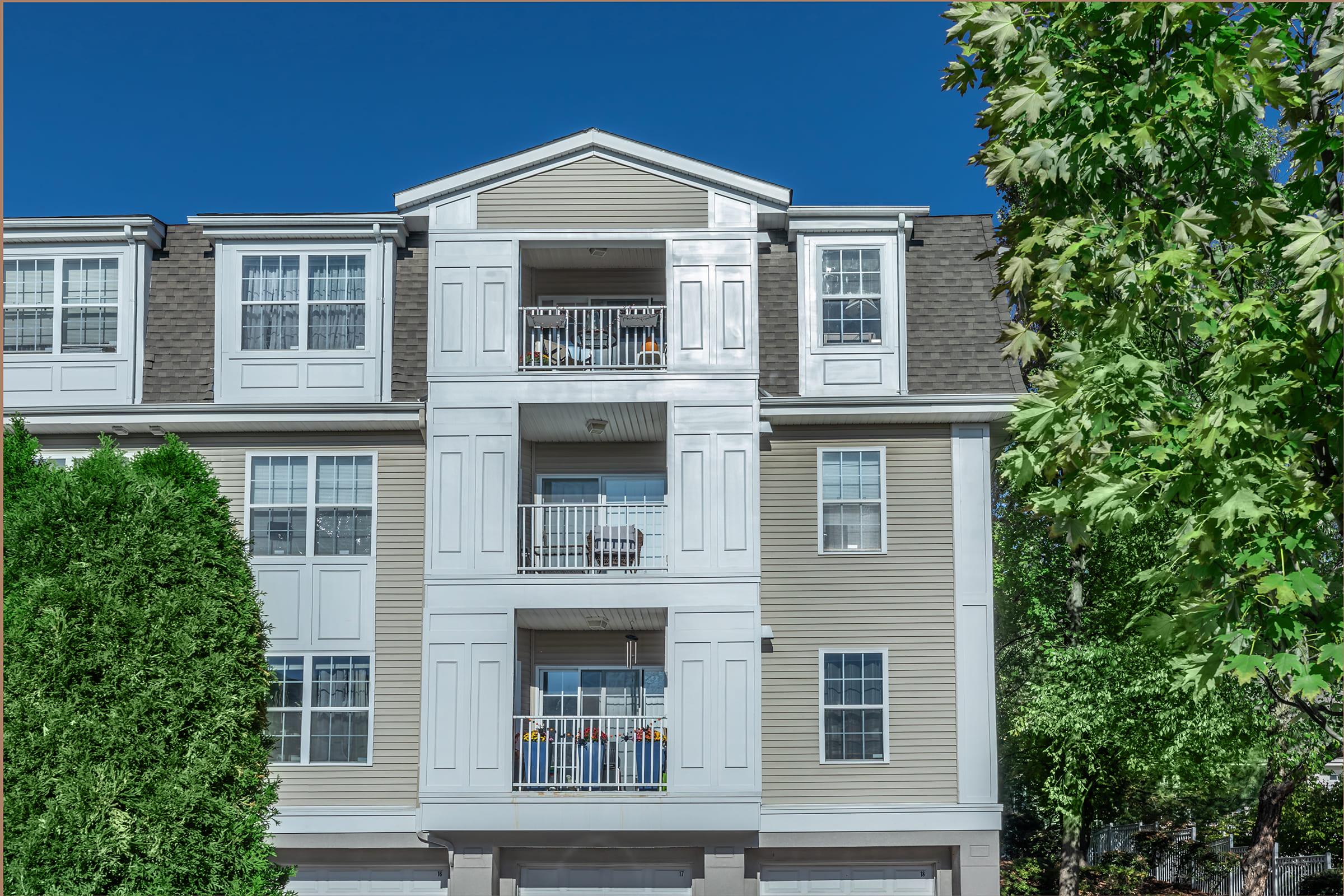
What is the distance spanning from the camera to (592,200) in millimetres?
19250

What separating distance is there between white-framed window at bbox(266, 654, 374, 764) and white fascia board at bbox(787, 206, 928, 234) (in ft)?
29.4

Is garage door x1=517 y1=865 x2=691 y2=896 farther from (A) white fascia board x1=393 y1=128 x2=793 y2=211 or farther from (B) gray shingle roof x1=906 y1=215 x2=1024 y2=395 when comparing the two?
(A) white fascia board x1=393 y1=128 x2=793 y2=211

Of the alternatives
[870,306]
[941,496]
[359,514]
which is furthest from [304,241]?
[941,496]

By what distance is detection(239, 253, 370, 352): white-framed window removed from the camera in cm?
1939

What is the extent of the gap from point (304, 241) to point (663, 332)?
18.0 ft

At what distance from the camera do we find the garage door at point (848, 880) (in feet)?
60.7

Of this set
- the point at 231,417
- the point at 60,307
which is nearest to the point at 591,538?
the point at 231,417

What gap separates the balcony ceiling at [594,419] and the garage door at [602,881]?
6.25m

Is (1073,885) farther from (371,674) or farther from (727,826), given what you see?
(371,674)

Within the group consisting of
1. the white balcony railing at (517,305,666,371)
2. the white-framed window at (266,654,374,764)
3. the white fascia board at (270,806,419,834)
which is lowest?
the white fascia board at (270,806,419,834)

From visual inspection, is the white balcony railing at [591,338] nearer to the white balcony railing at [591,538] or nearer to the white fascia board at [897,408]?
the white fascia board at [897,408]

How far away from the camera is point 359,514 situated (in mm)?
19172

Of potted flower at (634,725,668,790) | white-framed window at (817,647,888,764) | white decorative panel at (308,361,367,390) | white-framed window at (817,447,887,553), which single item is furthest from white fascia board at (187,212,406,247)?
white-framed window at (817,647,888,764)

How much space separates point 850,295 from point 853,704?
5.95 meters
